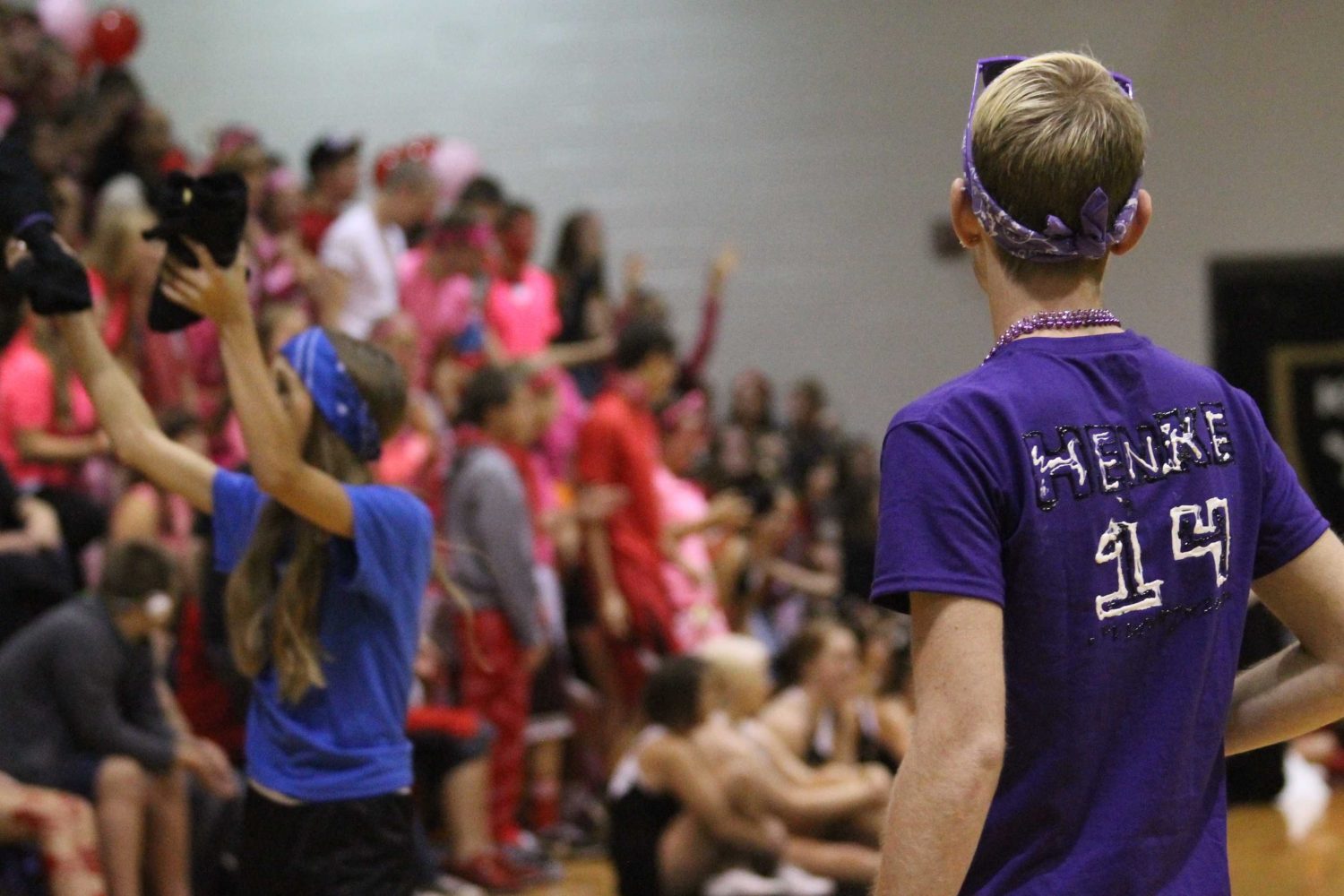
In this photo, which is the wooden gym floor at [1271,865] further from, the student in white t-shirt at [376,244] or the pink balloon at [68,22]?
the pink balloon at [68,22]

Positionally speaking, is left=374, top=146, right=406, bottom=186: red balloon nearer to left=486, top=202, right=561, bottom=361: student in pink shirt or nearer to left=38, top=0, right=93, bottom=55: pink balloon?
left=486, top=202, right=561, bottom=361: student in pink shirt

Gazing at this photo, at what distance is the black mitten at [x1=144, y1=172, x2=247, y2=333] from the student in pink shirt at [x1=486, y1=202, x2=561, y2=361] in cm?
456

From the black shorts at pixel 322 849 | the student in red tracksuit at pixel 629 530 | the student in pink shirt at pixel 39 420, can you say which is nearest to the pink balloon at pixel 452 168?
the student in red tracksuit at pixel 629 530

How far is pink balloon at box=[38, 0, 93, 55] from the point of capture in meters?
7.43

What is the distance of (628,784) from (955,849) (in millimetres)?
3604

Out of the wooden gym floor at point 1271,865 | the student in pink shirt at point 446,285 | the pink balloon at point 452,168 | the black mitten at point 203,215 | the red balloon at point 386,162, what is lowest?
the wooden gym floor at point 1271,865

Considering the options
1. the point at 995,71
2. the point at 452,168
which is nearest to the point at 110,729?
the point at 995,71

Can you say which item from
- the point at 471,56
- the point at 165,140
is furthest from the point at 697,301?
the point at 165,140

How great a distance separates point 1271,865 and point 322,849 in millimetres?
4336

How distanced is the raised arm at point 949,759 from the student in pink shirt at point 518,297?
5633mm

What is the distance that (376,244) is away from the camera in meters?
6.20

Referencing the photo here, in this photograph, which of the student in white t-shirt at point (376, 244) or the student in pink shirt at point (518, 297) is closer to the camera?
the student in white t-shirt at point (376, 244)

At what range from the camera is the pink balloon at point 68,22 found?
A: 7.43 metres

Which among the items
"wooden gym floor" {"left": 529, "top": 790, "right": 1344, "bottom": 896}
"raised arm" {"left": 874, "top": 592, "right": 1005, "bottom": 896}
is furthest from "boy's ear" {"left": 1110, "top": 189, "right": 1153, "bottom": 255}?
"wooden gym floor" {"left": 529, "top": 790, "right": 1344, "bottom": 896}
